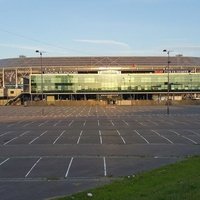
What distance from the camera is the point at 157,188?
11289 millimetres

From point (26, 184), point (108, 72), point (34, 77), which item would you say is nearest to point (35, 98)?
point (34, 77)

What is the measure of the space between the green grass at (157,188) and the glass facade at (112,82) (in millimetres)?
150683

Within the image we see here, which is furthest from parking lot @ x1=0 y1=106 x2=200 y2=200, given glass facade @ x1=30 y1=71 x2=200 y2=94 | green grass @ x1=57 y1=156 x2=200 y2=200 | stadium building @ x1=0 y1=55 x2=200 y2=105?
glass facade @ x1=30 y1=71 x2=200 y2=94

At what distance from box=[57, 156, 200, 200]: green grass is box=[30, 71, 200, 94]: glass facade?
494ft

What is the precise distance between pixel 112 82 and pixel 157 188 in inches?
6180

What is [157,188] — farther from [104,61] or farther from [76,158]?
[104,61]

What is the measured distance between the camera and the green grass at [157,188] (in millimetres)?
10055

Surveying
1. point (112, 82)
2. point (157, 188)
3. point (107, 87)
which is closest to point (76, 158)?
point (157, 188)

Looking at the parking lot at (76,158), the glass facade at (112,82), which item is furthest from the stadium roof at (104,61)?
the parking lot at (76,158)

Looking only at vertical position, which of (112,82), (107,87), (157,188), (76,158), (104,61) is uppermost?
(104,61)

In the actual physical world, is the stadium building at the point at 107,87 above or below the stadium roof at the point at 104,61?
below

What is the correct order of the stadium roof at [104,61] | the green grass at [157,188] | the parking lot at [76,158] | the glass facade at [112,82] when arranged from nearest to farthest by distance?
1. the green grass at [157,188]
2. the parking lot at [76,158]
3. the glass facade at [112,82]
4. the stadium roof at [104,61]

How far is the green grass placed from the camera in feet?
33.0

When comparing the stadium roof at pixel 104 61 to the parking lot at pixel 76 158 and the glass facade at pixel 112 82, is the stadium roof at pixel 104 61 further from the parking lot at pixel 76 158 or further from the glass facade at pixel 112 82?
the parking lot at pixel 76 158
